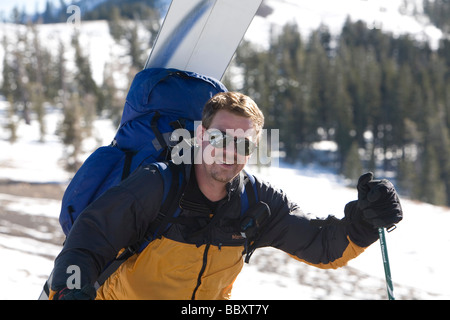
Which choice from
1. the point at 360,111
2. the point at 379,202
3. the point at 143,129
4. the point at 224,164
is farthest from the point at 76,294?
the point at 360,111

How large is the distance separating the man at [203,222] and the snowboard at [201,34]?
3.56ft

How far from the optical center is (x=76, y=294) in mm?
1436

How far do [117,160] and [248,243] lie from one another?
680mm

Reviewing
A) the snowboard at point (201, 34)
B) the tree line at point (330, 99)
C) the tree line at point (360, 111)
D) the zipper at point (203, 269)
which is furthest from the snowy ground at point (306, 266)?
the tree line at point (360, 111)

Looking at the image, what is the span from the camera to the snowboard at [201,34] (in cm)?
288

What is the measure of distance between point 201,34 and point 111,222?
168cm

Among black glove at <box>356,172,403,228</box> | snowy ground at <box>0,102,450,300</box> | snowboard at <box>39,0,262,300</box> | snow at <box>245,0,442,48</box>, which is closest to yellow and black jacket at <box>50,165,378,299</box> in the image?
black glove at <box>356,172,403,228</box>

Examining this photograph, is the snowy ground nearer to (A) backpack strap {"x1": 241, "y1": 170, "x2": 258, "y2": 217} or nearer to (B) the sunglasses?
(A) backpack strap {"x1": 241, "y1": 170, "x2": 258, "y2": 217}

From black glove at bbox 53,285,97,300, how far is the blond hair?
0.80 m

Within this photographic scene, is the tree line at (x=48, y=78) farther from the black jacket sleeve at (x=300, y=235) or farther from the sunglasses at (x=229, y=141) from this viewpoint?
the sunglasses at (x=229, y=141)

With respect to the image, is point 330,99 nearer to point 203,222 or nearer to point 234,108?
point 234,108

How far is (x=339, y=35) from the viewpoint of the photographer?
69.6m
